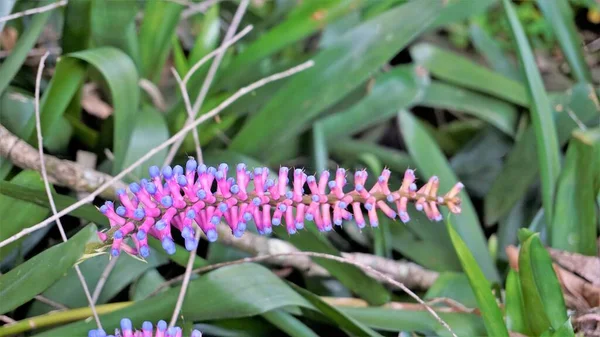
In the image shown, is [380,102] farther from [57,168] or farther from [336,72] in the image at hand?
[57,168]

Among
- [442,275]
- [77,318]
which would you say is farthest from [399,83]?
[77,318]

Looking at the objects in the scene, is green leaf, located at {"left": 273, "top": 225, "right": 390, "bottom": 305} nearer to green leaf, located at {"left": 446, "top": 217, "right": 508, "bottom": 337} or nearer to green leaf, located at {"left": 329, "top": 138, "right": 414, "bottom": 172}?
green leaf, located at {"left": 446, "top": 217, "right": 508, "bottom": 337}

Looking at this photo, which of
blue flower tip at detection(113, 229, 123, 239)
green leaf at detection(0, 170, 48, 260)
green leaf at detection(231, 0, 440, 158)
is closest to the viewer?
blue flower tip at detection(113, 229, 123, 239)

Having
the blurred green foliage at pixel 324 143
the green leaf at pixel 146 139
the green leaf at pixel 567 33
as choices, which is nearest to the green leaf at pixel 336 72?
the blurred green foliage at pixel 324 143

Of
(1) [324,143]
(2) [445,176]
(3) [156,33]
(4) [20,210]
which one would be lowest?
(2) [445,176]

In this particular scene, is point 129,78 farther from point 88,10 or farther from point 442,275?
point 442,275

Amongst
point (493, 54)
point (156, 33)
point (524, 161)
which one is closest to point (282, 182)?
point (156, 33)

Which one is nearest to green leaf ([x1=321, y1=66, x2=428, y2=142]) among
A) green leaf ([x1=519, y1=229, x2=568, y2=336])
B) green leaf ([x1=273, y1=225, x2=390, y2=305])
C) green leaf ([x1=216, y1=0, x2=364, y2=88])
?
green leaf ([x1=216, y1=0, x2=364, y2=88])
